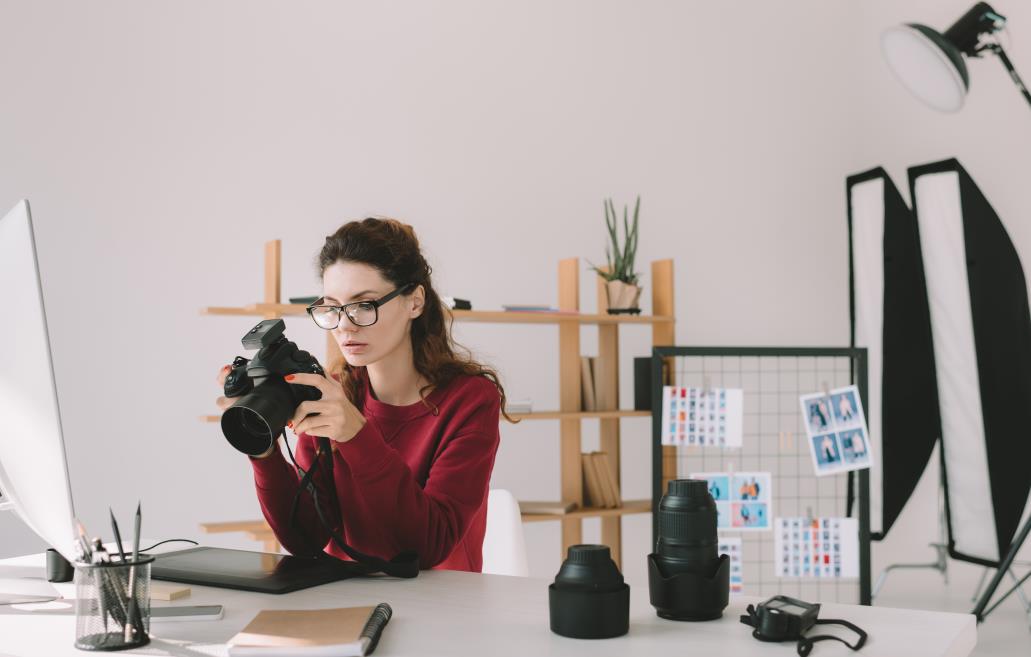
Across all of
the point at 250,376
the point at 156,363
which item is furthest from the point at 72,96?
the point at 250,376

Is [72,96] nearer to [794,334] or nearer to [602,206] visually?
[602,206]

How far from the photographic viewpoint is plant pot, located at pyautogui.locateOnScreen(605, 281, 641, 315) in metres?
3.24

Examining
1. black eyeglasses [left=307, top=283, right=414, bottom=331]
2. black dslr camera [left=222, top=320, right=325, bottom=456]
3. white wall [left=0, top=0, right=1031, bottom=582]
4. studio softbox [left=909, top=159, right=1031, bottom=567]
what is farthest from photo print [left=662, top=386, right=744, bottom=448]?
black dslr camera [left=222, top=320, right=325, bottom=456]

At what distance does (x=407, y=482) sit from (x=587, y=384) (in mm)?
1956

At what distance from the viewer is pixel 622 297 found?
3.24 meters

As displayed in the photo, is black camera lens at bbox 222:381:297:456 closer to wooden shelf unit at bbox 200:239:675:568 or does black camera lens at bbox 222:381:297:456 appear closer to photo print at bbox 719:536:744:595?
wooden shelf unit at bbox 200:239:675:568

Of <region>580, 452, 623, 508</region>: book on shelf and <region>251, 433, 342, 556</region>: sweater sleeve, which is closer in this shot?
<region>251, 433, 342, 556</region>: sweater sleeve

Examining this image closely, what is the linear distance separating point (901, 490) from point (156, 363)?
9.80 feet

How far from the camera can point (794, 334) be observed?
170 inches

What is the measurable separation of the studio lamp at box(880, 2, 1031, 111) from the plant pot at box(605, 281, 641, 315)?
1.13 metres

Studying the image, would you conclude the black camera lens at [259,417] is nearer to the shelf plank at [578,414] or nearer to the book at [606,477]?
the shelf plank at [578,414]

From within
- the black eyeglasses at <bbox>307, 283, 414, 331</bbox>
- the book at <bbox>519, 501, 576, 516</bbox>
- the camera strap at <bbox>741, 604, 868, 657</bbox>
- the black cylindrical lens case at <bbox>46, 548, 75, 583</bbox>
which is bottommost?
the book at <bbox>519, 501, 576, 516</bbox>

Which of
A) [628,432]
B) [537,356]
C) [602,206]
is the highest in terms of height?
Answer: [602,206]

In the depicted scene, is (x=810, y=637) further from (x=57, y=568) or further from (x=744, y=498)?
(x=744, y=498)
